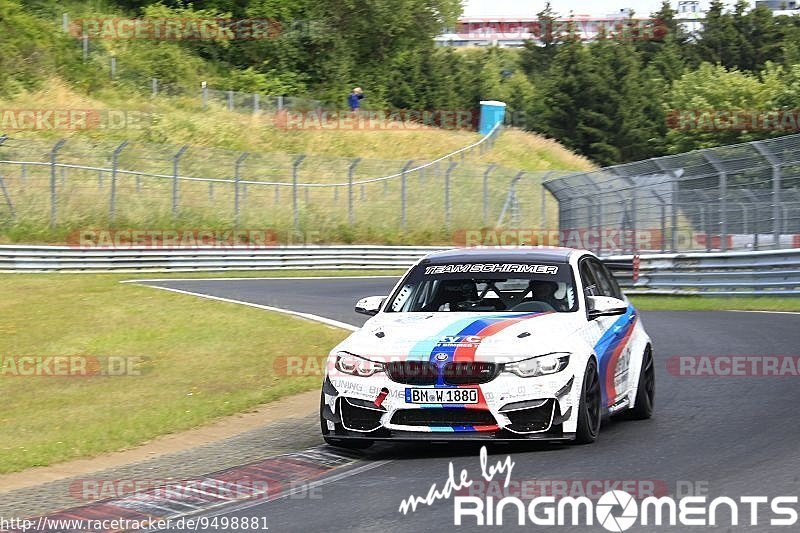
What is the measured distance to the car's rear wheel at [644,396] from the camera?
10383 millimetres

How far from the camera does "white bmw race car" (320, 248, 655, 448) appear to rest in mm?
8625

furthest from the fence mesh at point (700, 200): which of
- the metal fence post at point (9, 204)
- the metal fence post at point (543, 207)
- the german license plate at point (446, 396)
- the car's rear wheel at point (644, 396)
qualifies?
the german license plate at point (446, 396)

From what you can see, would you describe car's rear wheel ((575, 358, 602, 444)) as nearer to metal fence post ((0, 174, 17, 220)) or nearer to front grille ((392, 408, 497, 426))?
front grille ((392, 408, 497, 426))

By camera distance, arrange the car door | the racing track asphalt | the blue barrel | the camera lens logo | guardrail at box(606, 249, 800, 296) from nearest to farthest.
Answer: the camera lens logo → the racing track asphalt → the car door → guardrail at box(606, 249, 800, 296) → the blue barrel

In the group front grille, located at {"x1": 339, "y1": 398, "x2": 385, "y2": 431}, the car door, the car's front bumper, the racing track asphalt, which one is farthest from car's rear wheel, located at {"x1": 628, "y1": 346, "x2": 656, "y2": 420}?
front grille, located at {"x1": 339, "y1": 398, "x2": 385, "y2": 431}

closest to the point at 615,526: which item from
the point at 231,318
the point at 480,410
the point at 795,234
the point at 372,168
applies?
the point at 480,410

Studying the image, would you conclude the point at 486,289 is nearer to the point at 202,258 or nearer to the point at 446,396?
the point at 446,396

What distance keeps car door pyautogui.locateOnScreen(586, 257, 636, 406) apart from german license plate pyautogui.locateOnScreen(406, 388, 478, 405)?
3.97 feet

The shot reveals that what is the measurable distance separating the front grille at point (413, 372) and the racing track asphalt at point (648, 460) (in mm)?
562

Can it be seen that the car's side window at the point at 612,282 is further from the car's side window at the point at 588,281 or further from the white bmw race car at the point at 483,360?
the white bmw race car at the point at 483,360

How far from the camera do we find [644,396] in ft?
34.2

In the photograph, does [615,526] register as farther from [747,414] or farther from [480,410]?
[747,414]

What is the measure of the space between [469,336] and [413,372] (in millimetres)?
471

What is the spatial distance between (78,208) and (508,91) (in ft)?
219
